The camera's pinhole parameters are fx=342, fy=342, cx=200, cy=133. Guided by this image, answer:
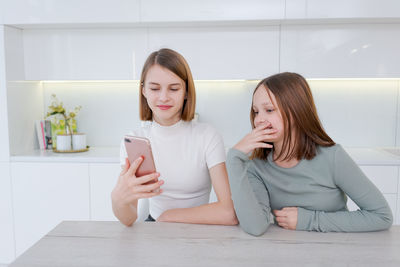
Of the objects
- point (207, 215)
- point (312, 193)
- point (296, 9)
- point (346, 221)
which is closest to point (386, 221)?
point (346, 221)

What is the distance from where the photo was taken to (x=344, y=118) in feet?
8.84

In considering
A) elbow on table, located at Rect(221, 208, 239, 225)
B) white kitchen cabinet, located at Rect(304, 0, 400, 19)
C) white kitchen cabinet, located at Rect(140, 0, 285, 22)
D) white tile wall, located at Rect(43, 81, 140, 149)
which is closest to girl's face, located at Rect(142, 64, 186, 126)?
elbow on table, located at Rect(221, 208, 239, 225)

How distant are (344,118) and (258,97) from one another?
1835 millimetres

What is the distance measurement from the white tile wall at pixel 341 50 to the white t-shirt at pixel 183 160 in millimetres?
1239

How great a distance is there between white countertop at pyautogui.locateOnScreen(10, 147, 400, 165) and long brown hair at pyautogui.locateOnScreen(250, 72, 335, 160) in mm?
1233

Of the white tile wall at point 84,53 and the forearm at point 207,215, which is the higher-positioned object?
the white tile wall at point 84,53

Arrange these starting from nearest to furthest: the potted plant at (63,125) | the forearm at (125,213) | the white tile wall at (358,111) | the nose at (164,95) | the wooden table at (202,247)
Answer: the wooden table at (202,247)
the forearm at (125,213)
the nose at (164,95)
the potted plant at (63,125)
the white tile wall at (358,111)

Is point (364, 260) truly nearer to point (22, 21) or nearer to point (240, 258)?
point (240, 258)

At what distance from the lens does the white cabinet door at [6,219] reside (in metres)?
2.34

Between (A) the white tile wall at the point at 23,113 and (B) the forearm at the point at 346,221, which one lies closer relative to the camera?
(B) the forearm at the point at 346,221

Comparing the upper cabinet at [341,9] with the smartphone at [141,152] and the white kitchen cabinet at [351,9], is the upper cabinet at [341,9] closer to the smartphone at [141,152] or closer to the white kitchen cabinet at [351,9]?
the white kitchen cabinet at [351,9]

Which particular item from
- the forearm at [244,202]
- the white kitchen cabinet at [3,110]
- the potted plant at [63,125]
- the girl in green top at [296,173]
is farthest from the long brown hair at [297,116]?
the white kitchen cabinet at [3,110]

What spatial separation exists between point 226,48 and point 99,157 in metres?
1.14

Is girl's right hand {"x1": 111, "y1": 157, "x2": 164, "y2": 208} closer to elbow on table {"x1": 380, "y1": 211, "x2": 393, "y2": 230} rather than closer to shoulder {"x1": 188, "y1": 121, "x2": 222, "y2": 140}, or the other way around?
shoulder {"x1": 188, "y1": 121, "x2": 222, "y2": 140}
